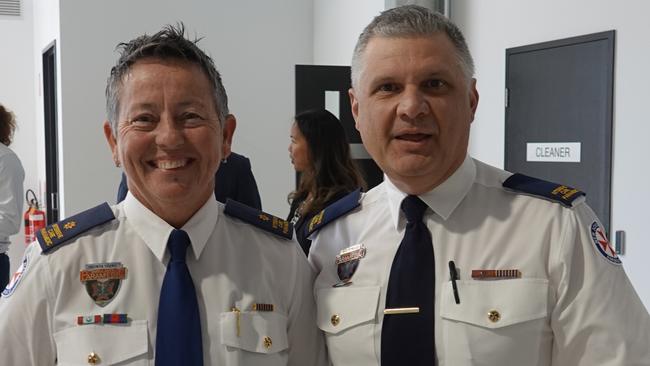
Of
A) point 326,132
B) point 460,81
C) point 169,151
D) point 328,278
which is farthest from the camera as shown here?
point 326,132

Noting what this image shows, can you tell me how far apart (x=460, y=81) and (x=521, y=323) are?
0.48 m

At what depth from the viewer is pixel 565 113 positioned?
3543 mm

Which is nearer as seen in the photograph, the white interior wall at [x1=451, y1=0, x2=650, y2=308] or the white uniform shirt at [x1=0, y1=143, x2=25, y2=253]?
the white interior wall at [x1=451, y1=0, x2=650, y2=308]

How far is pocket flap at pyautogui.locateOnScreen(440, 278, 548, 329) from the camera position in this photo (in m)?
1.32

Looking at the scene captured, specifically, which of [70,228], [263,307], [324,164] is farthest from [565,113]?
[70,228]

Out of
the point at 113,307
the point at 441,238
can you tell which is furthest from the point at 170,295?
the point at 441,238

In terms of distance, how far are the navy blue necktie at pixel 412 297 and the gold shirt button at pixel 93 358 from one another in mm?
538

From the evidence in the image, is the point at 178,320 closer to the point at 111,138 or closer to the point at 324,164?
the point at 111,138

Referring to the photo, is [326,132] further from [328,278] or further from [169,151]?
[169,151]

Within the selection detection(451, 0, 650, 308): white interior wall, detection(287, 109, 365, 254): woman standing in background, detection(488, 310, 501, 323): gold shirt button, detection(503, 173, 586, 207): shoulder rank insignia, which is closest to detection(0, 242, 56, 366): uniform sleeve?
detection(488, 310, 501, 323): gold shirt button

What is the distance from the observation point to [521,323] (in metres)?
1.32

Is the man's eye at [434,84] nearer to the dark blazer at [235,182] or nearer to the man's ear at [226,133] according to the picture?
the man's ear at [226,133]

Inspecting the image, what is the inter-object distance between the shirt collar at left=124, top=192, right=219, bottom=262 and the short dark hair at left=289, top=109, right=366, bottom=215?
1.43 metres

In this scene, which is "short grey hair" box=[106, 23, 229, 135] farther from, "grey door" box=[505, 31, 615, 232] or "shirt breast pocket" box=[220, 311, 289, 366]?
"grey door" box=[505, 31, 615, 232]
